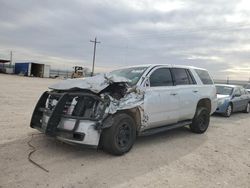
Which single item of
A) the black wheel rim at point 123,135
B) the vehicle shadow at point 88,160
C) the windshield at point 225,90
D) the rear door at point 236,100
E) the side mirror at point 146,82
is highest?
the side mirror at point 146,82

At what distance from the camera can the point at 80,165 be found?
4.64 meters

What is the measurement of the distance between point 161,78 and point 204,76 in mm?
2335

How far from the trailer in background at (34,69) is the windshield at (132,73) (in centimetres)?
4823

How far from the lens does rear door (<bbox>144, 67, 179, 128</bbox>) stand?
19.1 ft

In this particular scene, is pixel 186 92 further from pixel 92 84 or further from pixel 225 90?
pixel 225 90

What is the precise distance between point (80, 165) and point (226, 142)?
407 centimetres

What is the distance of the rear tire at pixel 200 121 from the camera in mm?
7565

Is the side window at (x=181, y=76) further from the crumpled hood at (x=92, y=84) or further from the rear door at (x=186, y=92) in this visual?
the crumpled hood at (x=92, y=84)

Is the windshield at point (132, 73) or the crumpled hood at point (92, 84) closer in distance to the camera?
→ the crumpled hood at point (92, 84)

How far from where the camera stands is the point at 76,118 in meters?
4.90

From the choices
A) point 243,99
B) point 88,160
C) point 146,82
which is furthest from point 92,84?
point 243,99

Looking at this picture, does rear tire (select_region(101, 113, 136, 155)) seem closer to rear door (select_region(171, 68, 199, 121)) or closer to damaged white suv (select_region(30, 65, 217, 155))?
damaged white suv (select_region(30, 65, 217, 155))

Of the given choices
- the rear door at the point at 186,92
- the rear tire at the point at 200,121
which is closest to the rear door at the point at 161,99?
the rear door at the point at 186,92

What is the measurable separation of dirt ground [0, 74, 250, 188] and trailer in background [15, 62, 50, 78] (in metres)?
47.5
